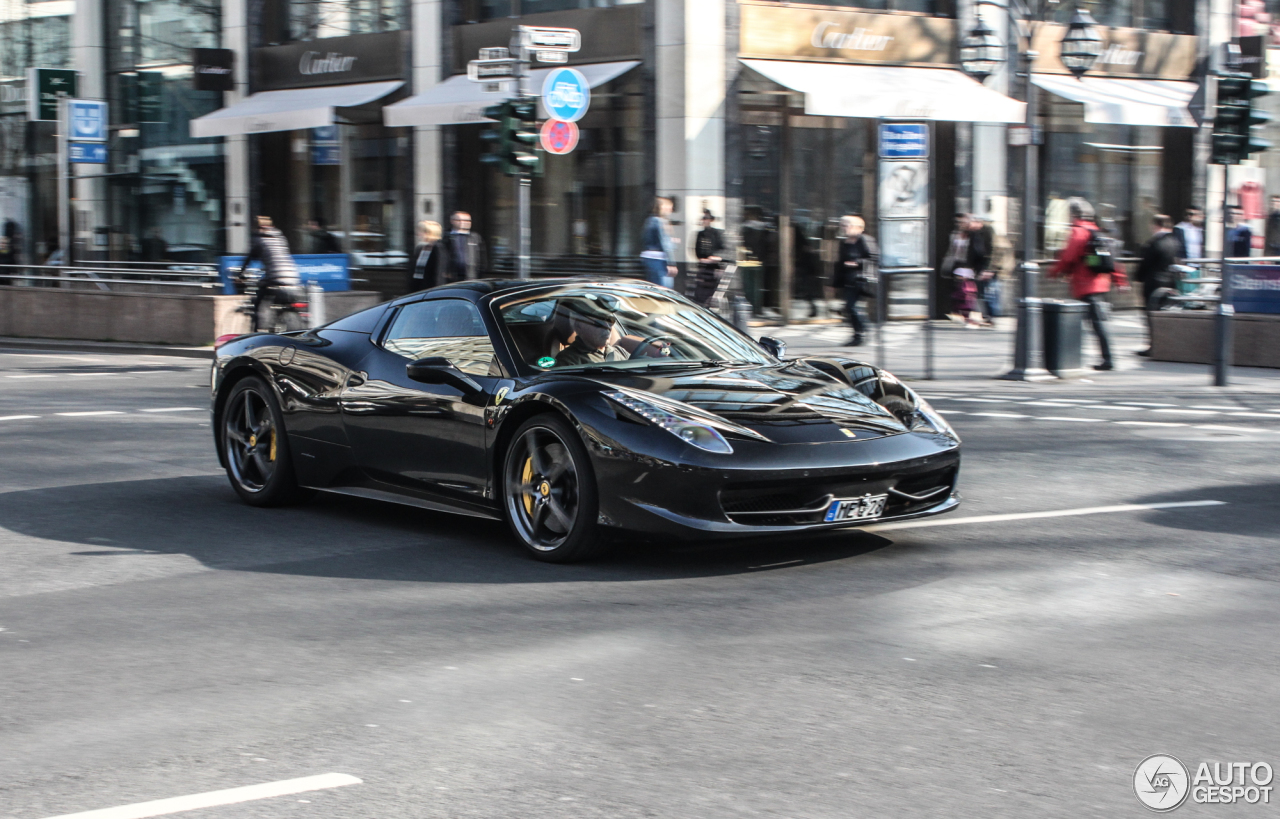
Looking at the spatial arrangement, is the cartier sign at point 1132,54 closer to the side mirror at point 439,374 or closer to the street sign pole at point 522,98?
the street sign pole at point 522,98

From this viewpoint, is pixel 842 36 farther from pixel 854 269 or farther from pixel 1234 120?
pixel 1234 120

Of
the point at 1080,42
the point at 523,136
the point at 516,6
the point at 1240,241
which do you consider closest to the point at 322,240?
the point at 516,6

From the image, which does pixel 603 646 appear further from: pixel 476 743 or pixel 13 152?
pixel 13 152

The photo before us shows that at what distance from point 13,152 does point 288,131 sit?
12.6 m

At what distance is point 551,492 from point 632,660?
1.83 m

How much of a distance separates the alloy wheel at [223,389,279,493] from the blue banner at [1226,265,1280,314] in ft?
41.7

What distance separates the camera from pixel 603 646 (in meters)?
5.43

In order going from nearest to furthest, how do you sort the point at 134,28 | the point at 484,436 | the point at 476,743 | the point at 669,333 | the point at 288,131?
the point at 476,743 < the point at 484,436 < the point at 669,333 < the point at 288,131 < the point at 134,28

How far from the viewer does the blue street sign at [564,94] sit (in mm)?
16172

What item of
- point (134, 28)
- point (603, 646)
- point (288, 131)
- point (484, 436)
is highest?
point (134, 28)

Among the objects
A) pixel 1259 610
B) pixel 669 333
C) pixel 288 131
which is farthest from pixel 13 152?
pixel 1259 610

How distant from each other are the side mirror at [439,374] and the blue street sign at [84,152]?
19.6 m

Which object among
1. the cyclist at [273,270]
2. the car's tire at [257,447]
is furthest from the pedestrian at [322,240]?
the car's tire at [257,447]

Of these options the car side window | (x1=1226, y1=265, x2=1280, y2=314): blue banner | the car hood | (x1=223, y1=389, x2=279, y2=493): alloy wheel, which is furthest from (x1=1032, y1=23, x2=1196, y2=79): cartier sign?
the car hood
